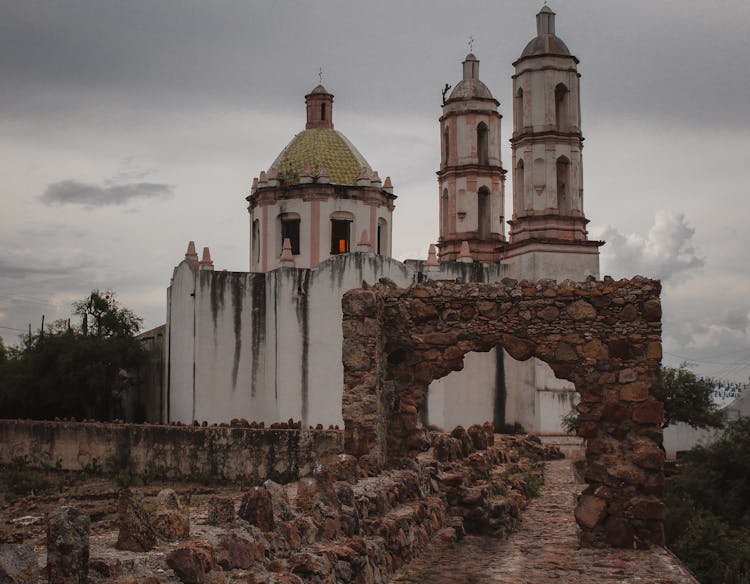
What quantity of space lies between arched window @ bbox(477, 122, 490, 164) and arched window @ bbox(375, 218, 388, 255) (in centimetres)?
293

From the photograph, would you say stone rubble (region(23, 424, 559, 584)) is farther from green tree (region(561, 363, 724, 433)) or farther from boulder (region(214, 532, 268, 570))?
green tree (region(561, 363, 724, 433))

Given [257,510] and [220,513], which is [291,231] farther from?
[257,510]

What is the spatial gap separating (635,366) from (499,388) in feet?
51.4

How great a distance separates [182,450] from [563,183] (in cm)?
1082

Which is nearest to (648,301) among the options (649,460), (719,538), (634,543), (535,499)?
(649,460)

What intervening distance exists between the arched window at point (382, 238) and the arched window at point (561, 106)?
5.08 metres

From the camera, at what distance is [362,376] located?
339 inches

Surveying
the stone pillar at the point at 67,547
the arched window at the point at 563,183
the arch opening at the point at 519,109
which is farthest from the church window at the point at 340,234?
the stone pillar at the point at 67,547

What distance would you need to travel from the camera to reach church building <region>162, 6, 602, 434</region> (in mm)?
22219

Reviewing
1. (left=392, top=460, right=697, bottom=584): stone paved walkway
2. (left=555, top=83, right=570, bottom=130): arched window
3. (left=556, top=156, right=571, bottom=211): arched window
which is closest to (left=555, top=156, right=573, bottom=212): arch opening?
(left=556, top=156, right=571, bottom=211): arched window

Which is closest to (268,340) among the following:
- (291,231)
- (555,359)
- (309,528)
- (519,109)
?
(291,231)

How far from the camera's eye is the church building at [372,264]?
A: 2222 cm

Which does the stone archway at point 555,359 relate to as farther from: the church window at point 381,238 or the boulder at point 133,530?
the church window at point 381,238

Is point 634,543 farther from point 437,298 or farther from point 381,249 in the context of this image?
point 381,249
